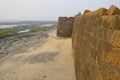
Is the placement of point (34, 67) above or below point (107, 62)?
below

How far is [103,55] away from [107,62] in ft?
1.02

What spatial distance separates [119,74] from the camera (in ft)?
9.35

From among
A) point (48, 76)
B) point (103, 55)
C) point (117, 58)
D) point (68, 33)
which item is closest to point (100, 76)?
point (103, 55)

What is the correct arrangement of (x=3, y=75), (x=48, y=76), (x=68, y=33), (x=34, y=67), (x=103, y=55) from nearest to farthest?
(x=103, y=55) < (x=48, y=76) < (x=3, y=75) < (x=34, y=67) < (x=68, y=33)

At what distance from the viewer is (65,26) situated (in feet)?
90.5

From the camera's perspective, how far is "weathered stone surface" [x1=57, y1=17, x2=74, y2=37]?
27.2 meters

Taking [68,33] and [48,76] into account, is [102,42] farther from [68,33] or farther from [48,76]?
[68,33]

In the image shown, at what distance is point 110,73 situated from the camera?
126 inches

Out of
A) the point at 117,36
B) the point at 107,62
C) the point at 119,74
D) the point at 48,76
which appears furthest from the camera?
the point at 48,76

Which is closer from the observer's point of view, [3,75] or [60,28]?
[3,75]

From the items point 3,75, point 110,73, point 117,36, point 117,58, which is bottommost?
point 3,75

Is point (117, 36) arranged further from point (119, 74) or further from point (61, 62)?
point (61, 62)

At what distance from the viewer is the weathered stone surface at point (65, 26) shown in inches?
1072

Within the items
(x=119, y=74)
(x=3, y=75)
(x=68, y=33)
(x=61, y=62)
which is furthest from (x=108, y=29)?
(x=68, y=33)
